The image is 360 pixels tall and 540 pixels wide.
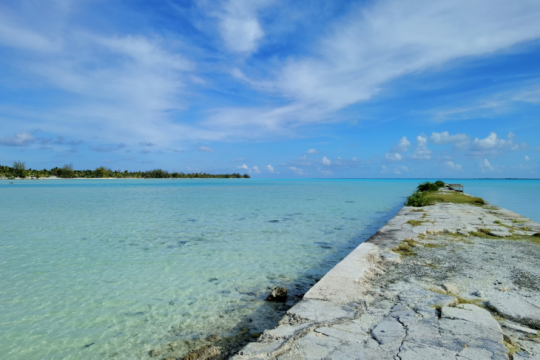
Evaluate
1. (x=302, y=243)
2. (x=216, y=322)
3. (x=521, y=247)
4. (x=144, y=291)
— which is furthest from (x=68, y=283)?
(x=521, y=247)

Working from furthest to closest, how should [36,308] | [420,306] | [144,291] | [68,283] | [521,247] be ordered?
[521,247] → [68,283] → [144,291] → [36,308] → [420,306]

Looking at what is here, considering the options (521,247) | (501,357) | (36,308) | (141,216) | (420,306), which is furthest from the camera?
(141,216)

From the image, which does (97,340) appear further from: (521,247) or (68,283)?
(521,247)

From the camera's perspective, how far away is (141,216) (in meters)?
13.1

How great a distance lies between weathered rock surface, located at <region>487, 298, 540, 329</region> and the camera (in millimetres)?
2967

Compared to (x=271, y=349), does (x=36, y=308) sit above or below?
below

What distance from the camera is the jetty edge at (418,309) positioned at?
245 cm

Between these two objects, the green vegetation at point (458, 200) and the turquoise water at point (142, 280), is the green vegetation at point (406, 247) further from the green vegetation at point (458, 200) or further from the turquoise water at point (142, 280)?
the green vegetation at point (458, 200)

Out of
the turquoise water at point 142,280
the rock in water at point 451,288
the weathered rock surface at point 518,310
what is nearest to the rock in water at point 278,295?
the turquoise water at point 142,280

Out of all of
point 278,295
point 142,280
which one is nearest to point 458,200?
point 278,295

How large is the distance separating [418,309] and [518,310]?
A: 998 mm

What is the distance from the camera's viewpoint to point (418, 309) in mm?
3211

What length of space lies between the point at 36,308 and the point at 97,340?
1.43m

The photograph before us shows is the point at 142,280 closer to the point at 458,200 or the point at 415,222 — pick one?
the point at 415,222
